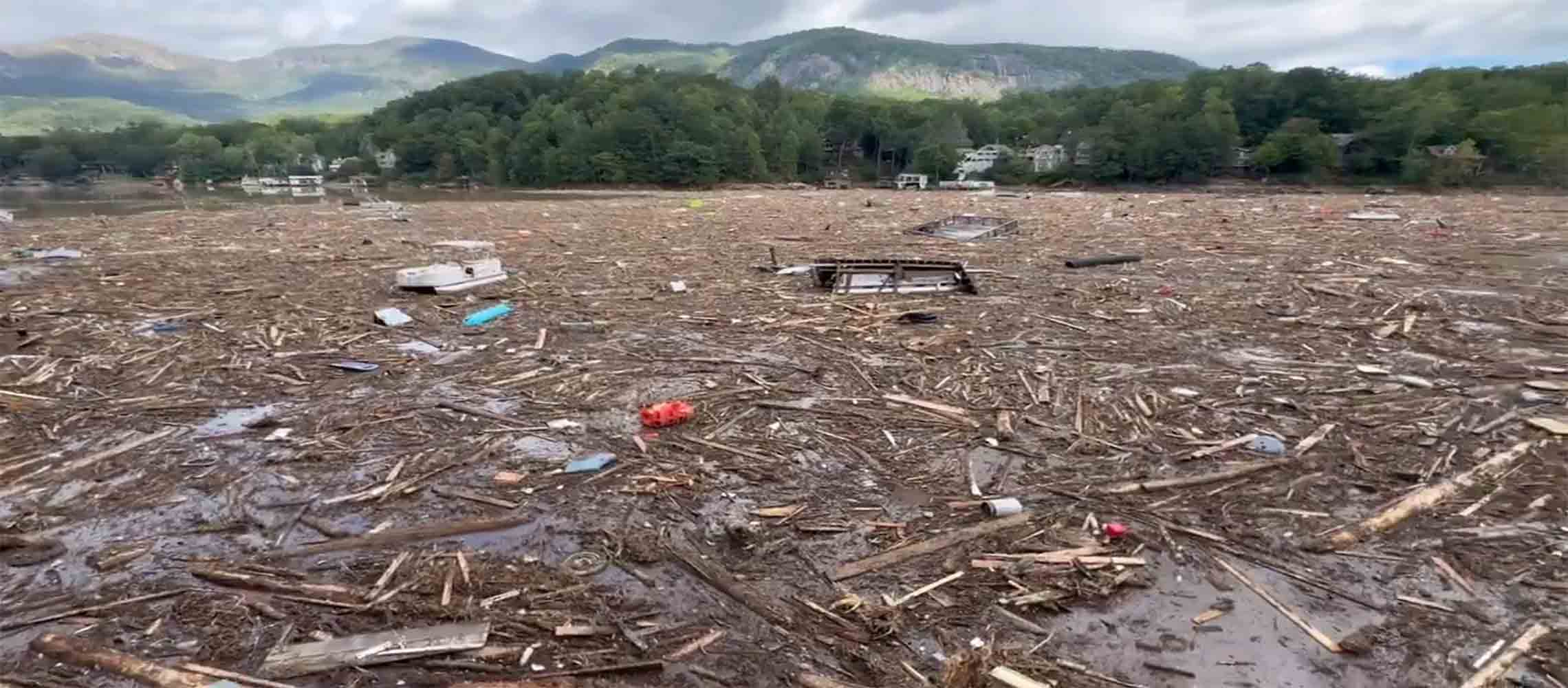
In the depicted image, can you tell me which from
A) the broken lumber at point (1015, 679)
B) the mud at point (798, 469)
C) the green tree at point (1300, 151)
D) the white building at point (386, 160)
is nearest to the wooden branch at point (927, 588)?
the mud at point (798, 469)

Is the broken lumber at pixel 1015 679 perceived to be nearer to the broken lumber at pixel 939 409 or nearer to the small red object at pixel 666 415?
the broken lumber at pixel 939 409

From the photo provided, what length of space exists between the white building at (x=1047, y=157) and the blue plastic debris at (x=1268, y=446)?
255 ft

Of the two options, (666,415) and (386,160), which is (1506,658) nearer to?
(666,415)

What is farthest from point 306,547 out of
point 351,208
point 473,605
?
point 351,208

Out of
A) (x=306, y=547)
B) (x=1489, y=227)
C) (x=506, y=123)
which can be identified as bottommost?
(x=306, y=547)

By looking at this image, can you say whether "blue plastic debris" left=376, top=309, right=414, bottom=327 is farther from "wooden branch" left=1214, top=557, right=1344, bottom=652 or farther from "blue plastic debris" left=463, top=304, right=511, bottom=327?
"wooden branch" left=1214, top=557, right=1344, bottom=652

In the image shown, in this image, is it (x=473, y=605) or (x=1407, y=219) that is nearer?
(x=473, y=605)

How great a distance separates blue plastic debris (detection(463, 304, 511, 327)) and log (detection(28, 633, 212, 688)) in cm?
680

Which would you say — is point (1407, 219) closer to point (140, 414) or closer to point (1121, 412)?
point (1121, 412)

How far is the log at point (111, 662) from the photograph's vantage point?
10.5 feet

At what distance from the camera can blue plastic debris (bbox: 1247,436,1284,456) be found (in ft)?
18.7

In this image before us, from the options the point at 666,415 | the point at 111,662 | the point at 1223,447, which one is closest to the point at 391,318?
the point at 666,415

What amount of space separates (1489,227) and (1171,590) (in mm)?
24743

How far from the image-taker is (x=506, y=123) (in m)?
103
